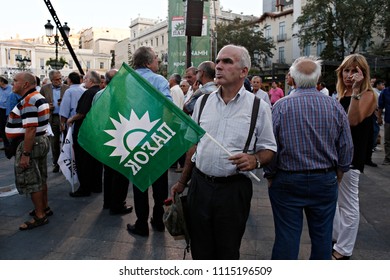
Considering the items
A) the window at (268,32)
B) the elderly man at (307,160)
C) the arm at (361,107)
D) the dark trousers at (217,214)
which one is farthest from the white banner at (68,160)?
the window at (268,32)

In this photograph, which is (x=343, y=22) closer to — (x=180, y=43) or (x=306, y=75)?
(x=180, y=43)

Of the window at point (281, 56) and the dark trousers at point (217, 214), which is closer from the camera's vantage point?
the dark trousers at point (217, 214)

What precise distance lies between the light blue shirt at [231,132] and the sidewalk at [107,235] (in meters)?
1.54

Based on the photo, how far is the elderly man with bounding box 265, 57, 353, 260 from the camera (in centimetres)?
249

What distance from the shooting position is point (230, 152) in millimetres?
2270

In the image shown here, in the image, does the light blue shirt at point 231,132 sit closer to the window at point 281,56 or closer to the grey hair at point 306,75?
the grey hair at point 306,75

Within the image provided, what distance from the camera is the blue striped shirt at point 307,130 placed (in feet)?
8.13

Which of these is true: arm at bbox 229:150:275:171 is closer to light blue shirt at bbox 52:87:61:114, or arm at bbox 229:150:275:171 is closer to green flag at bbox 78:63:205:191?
green flag at bbox 78:63:205:191

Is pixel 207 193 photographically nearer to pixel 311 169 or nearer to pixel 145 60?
pixel 311 169

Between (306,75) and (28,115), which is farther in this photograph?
(28,115)

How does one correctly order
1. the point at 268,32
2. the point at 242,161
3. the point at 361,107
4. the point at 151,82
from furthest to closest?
the point at 268,32 < the point at 151,82 < the point at 361,107 < the point at 242,161

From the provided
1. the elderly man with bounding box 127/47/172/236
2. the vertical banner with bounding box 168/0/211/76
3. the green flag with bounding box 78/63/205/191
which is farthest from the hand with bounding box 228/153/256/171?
the vertical banner with bounding box 168/0/211/76

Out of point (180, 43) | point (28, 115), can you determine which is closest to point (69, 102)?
point (28, 115)

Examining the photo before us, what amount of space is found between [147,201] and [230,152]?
1953 mm
